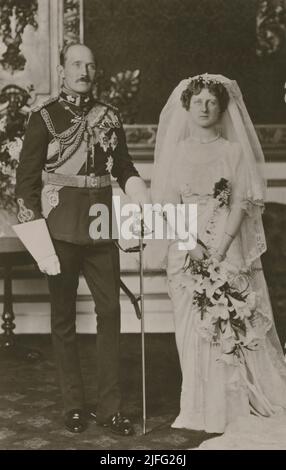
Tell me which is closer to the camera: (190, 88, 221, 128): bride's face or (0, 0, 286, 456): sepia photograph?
(0, 0, 286, 456): sepia photograph

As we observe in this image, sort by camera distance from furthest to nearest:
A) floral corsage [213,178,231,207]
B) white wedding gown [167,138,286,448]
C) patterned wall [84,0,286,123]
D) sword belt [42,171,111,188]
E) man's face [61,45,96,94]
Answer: patterned wall [84,0,286,123] < floral corsage [213,178,231,207] < white wedding gown [167,138,286,448] < sword belt [42,171,111,188] < man's face [61,45,96,94]

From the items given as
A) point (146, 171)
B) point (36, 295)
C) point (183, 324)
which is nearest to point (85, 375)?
point (183, 324)

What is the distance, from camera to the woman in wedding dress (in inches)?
108

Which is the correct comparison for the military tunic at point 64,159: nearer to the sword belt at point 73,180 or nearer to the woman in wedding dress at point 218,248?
the sword belt at point 73,180

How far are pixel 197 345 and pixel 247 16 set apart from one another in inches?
75.7

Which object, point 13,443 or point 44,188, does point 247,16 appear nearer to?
point 44,188

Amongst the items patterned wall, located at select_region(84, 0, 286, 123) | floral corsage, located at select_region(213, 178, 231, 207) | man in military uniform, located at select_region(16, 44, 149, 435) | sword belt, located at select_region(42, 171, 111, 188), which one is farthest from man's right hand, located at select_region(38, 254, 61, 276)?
patterned wall, located at select_region(84, 0, 286, 123)

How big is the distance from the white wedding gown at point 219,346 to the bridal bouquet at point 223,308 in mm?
36

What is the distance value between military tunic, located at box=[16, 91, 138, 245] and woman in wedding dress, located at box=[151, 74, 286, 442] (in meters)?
0.35

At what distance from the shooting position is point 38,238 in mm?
2541

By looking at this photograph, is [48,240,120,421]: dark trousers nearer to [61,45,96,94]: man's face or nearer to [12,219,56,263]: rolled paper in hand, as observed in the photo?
[12,219,56,263]: rolled paper in hand

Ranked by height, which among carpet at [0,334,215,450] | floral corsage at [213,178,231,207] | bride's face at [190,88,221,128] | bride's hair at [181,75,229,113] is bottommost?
carpet at [0,334,215,450]

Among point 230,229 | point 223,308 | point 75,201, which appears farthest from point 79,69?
point 223,308

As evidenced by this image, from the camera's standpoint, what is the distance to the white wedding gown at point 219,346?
2.73 meters
